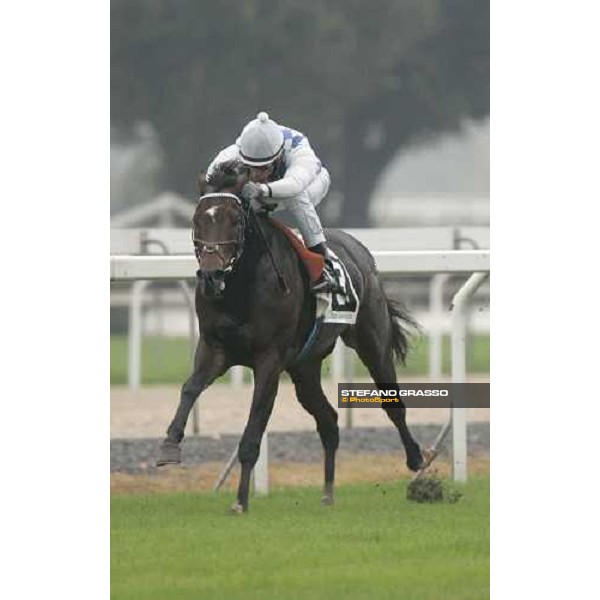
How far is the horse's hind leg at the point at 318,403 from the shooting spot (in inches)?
312

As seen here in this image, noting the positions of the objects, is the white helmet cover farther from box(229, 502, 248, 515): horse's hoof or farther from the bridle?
box(229, 502, 248, 515): horse's hoof

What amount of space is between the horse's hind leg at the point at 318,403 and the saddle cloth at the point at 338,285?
0.23 meters

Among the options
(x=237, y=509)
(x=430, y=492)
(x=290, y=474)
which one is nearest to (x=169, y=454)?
(x=237, y=509)

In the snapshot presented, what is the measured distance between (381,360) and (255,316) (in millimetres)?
1067

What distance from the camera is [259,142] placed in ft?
23.5

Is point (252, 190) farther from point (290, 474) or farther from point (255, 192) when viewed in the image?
point (290, 474)

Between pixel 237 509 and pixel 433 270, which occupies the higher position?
pixel 433 270

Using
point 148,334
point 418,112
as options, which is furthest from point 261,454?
point 148,334

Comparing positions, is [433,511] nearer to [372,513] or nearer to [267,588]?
[372,513]

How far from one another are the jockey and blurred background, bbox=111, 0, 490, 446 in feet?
3.92

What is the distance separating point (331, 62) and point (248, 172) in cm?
310

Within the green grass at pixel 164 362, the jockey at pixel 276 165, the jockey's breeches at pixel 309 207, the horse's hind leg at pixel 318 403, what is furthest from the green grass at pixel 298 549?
the green grass at pixel 164 362

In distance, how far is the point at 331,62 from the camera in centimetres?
1009

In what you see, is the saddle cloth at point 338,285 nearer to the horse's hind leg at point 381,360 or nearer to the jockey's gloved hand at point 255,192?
the horse's hind leg at point 381,360
